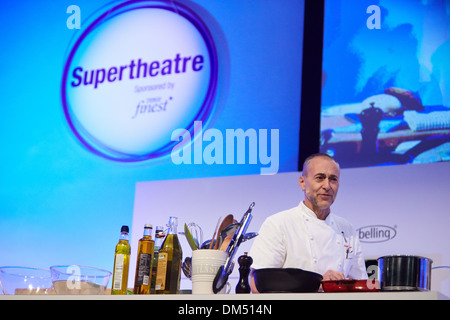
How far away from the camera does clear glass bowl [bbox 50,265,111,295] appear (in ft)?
5.75

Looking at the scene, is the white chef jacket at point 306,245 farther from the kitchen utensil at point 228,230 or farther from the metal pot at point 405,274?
the metal pot at point 405,274

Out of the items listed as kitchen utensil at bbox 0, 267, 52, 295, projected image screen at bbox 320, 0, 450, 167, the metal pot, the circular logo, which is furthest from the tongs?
the circular logo

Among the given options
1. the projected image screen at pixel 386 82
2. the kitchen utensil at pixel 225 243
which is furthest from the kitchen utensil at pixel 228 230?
the projected image screen at pixel 386 82

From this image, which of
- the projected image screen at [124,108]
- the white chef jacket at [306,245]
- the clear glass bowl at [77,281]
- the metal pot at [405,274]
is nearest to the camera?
the metal pot at [405,274]

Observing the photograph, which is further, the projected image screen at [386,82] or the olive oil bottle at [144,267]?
the projected image screen at [386,82]

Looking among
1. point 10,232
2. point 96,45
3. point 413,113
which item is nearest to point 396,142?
point 413,113

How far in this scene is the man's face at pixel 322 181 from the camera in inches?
106

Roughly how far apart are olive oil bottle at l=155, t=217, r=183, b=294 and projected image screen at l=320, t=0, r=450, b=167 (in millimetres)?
1888

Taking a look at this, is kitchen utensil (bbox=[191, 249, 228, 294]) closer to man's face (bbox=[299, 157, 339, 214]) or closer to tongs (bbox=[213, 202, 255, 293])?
tongs (bbox=[213, 202, 255, 293])

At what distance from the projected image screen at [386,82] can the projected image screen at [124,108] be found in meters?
0.25

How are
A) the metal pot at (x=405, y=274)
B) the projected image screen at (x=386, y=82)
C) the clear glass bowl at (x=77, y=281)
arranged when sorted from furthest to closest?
the projected image screen at (x=386, y=82)
the clear glass bowl at (x=77, y=281)
the metal pot at (x=405, y=274)

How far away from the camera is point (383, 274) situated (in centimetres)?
171

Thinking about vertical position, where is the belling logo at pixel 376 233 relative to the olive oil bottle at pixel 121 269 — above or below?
above

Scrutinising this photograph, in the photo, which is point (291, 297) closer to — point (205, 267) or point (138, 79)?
point (205, 267)
